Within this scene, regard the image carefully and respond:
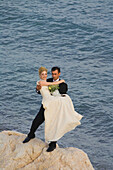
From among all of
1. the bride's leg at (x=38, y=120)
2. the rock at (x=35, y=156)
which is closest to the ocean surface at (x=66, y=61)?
the rock at (x=35, y=156)

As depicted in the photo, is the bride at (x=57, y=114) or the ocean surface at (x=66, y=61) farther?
the ocean surface at (x=66, y=61)

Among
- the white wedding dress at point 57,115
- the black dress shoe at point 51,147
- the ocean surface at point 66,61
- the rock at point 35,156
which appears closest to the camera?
the white wedding dress at point 57,115

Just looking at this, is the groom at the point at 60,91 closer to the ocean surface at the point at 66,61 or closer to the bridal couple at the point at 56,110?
the bridal couple at the point at 56,110

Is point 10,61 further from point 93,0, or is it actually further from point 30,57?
point 93,0

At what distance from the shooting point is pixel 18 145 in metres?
8.82

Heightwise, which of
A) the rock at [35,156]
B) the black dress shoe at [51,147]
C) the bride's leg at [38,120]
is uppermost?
the bride's leg at [38,120]

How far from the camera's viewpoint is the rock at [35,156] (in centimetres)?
836

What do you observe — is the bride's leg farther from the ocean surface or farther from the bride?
the ocean surface

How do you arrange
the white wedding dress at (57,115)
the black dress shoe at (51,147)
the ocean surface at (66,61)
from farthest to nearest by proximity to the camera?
the ocean surface at (66,61) < the black dress shoe at (51,147) < the white wedding dress at (57,115)

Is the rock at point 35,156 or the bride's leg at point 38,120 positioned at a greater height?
the bride's leg at point 38,120

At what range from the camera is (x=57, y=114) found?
8.31 meters

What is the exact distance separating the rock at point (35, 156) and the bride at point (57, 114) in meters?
0.38

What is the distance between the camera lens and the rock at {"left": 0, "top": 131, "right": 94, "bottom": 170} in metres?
8.36

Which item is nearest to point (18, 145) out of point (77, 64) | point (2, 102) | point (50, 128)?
point (50, 128)
